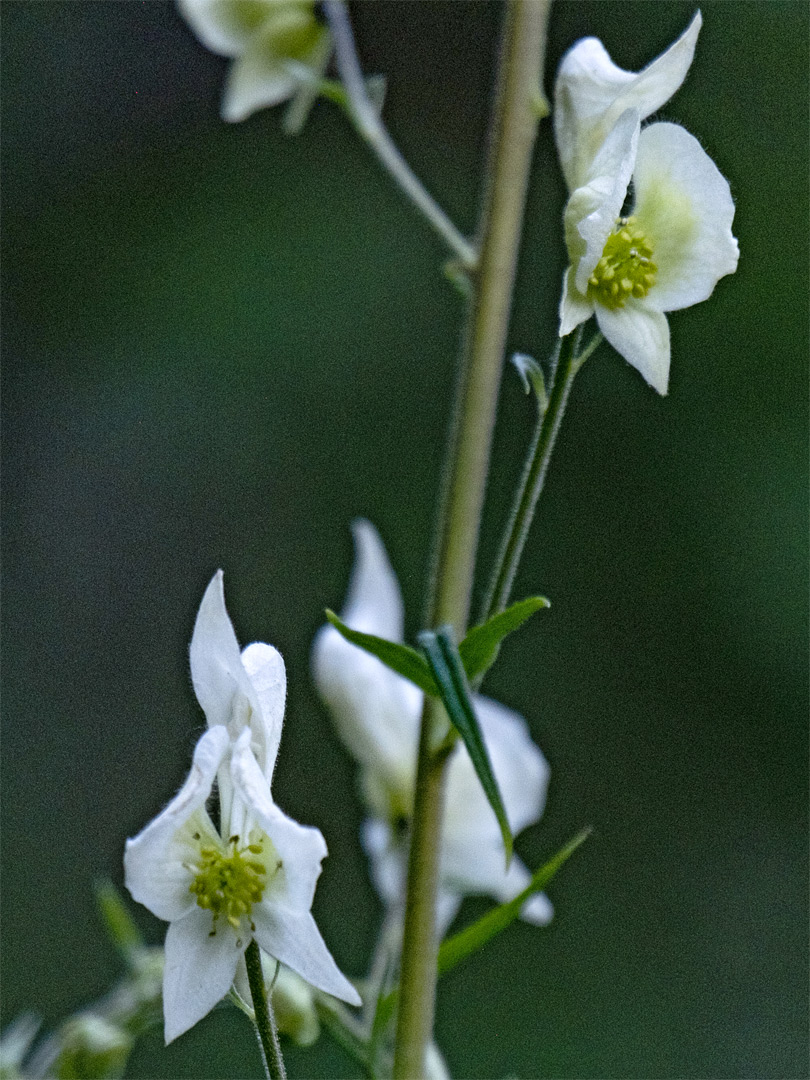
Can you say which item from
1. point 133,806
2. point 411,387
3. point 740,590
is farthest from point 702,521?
point 133,806

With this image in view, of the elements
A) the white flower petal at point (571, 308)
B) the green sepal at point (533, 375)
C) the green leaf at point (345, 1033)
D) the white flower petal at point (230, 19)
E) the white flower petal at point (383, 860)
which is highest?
the white flower petal at point (230, 19)

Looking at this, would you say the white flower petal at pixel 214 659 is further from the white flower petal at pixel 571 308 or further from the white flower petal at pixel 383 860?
the white flower petal at pixel 383 860

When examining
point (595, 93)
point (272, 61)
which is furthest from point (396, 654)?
point (272, 61)

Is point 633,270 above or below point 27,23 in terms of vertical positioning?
below

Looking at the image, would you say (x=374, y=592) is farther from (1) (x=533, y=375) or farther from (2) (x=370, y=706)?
(1) (x=533, y=375)

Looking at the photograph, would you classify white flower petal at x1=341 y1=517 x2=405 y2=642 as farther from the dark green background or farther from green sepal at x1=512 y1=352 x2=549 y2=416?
the dark green background

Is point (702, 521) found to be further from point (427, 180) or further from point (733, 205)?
point (733, 205)

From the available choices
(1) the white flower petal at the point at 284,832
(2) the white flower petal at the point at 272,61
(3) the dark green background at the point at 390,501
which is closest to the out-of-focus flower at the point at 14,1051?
(1) the white flower petal at the point at 284,832
